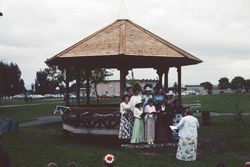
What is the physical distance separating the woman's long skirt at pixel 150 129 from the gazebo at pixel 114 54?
1841 mm

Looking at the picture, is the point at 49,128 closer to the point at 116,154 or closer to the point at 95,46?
the point at 95,46

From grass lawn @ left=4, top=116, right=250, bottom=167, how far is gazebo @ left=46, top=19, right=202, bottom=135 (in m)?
0.75

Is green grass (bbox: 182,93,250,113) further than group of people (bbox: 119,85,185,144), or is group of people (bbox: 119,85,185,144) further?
green grass (bbox: 182,93,250,113)

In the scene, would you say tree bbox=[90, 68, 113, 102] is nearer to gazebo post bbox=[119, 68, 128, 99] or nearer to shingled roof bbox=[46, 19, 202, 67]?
shingled roof bbox=[46, 19, 202, 67]

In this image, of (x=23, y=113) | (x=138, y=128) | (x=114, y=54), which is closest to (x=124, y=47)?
(x=114, y=54)

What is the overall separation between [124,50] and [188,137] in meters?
6.40

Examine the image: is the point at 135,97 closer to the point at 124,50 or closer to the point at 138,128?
the point at 138,128

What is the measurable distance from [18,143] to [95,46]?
5.61 metres

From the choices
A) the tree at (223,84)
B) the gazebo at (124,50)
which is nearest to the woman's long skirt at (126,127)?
the gazebo at (124,50)

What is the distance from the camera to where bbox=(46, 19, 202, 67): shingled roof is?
21500mm

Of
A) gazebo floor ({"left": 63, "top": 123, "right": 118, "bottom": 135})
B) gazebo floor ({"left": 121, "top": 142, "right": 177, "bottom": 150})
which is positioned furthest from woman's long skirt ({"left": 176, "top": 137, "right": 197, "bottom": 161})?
gazebo floor ({"left": 63, "top": 123, "right": 118, "bottom": 135})

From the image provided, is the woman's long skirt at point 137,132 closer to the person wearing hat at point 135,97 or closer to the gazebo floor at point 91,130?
the person wearing hat at point 135,97

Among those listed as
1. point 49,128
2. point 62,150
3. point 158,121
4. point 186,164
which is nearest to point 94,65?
point 49,128

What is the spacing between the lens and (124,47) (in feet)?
70.7
